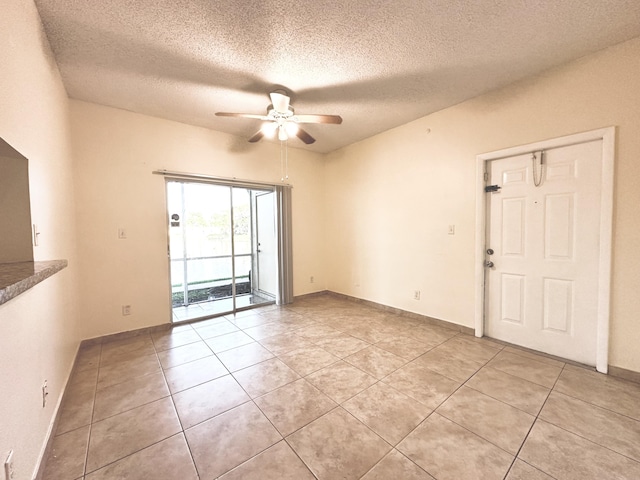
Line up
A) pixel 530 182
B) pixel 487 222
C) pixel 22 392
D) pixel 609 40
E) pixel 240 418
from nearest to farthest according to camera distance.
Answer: pixel 22 392
pixel 240 418
pixel 609 40
pixel 530 182
pixel 487 222

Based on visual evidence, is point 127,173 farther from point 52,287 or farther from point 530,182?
point 530,182

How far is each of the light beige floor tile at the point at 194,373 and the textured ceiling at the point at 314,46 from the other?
9.35 feet

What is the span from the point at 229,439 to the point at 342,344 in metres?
1.57

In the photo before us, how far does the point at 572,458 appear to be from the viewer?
4.72ft

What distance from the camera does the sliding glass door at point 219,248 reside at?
415cm

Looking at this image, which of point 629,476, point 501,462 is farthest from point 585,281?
point 501,462

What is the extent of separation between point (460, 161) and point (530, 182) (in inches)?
30.3

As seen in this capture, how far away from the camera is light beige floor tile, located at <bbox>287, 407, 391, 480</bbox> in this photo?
1.39 metres

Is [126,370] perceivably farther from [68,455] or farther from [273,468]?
[273,468]

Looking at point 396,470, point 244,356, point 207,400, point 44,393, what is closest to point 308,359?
point 244,356

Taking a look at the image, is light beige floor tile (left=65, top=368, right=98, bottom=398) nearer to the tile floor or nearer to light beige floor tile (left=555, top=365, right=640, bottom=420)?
the tile floor

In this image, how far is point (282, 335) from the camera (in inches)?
126

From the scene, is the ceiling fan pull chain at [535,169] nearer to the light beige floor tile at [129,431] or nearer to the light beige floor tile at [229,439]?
the light beige floor tile at [229,439]

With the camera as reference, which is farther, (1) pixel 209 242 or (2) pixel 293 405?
(1) pixel 209 242
